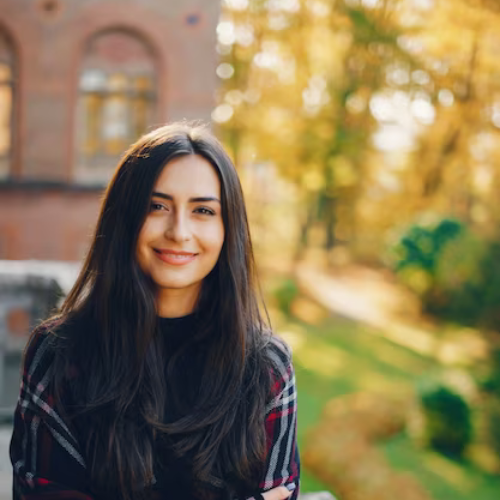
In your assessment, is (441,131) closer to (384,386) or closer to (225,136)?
(225,136)

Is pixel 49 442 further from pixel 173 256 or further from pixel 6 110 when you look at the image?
pixel 6 110

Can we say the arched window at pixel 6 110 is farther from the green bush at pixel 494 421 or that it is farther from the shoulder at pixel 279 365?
the shoulder at pixel 279 365

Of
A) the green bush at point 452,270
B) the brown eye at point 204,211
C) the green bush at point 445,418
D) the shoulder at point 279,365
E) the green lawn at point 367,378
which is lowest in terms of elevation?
the green lawn at point 367,378

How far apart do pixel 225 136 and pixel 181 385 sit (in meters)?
18.5

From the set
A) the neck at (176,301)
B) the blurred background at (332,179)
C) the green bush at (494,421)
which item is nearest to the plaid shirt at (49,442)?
the neck at (176,301)

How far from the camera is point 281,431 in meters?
2.00

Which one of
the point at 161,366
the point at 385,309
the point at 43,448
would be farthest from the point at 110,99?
the point at 43,448

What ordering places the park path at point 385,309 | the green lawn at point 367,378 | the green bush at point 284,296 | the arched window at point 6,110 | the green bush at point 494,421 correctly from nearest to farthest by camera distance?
the green bush at point 494,421
the green lawn at point 367,378
the arched window at point 6,110
the park path at point 385,309
the green bush at point 284,296

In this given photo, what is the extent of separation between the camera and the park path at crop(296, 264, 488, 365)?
15.2 m

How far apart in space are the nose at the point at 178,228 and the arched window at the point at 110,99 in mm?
11152

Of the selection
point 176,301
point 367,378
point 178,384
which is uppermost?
point 176,301

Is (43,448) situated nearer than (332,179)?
Yes

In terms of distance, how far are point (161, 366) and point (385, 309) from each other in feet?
56.7

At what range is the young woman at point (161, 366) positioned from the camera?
1859mm
